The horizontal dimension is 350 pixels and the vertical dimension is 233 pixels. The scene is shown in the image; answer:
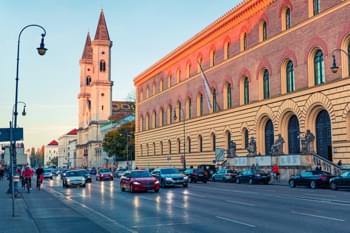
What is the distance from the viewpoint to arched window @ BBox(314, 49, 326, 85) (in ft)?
132

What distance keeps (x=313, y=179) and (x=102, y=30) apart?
110192mm

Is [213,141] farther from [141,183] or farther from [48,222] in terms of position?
[48,222]

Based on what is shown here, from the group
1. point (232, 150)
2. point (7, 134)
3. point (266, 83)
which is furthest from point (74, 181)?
point (7, 134)

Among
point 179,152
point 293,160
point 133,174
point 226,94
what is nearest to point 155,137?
point 179,152

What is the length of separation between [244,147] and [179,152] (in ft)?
65.1

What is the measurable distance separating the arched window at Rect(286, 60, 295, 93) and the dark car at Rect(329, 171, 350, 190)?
15.1 metres

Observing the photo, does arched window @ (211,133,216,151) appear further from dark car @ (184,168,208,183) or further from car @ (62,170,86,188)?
car @ (62,170,86,188)

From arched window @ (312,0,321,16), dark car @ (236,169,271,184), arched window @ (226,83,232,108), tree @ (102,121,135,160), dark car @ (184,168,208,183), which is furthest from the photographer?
tree @ (102,121,135,160)

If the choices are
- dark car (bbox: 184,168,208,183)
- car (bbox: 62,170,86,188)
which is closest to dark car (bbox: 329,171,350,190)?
dark car (bbox: 184,168,208,183)

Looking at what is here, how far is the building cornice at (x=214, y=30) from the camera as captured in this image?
50.7 meters

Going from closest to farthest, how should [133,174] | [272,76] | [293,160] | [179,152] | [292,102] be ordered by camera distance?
[133,174], [293,160], [292,102], [272,76], [179,152]

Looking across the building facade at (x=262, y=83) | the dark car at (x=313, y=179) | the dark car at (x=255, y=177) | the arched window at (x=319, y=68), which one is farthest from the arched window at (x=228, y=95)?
the dark car at (x=313, y=179)

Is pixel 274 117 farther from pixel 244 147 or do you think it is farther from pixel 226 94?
pixel 226 94

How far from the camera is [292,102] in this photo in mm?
43750
